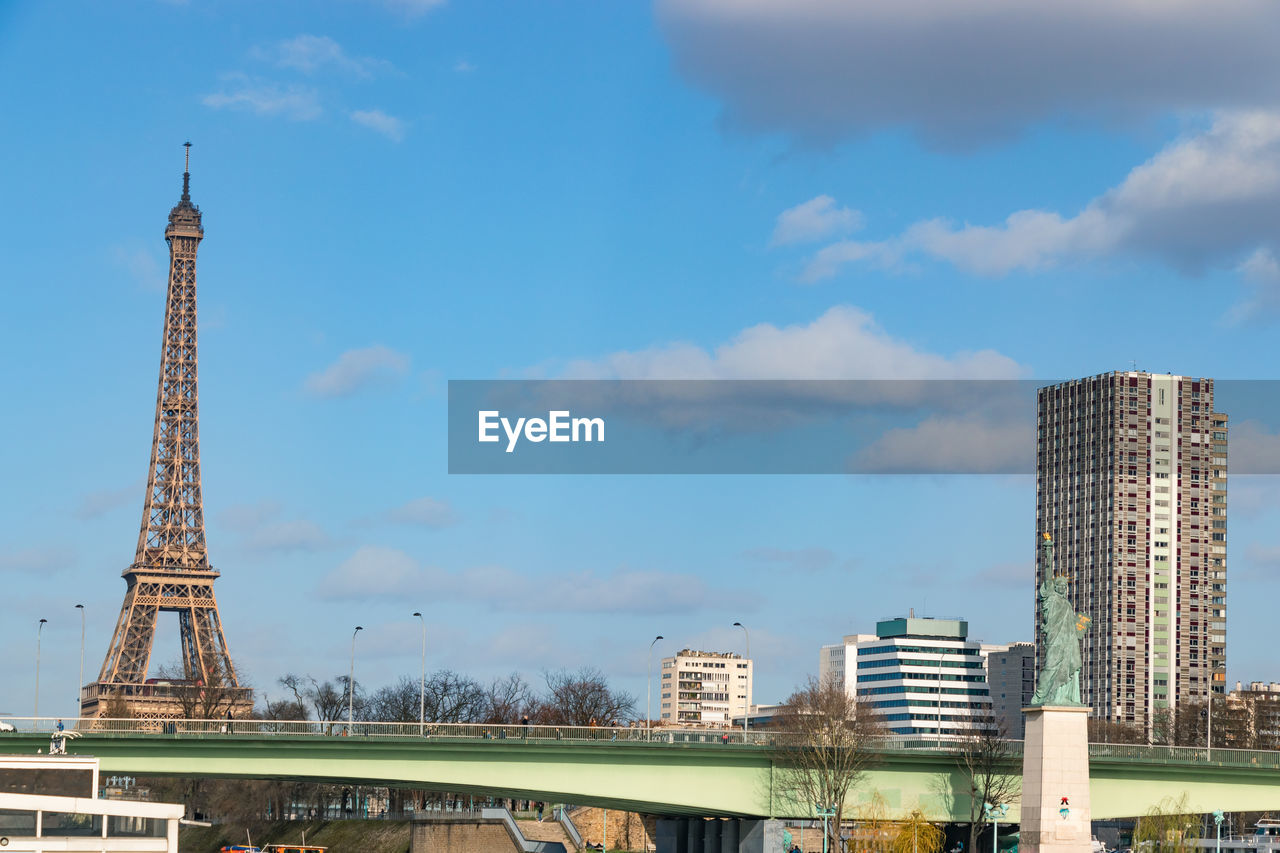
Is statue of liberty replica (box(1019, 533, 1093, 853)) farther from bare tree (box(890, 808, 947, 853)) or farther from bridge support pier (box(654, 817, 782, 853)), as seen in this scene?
bridge support pier (box(654, 817, 782, 853))

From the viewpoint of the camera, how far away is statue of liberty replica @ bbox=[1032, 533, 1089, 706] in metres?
74.8

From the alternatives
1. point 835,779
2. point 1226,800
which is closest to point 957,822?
point 835,779

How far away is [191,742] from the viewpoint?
256 ft

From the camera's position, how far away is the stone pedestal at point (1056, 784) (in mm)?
72188

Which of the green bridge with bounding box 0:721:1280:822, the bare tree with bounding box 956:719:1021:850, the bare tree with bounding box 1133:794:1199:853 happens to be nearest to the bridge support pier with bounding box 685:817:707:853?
the green bridge with bounding box 0:721:1280:822

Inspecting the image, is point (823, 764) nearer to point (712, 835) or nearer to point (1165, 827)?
point (712, 835)

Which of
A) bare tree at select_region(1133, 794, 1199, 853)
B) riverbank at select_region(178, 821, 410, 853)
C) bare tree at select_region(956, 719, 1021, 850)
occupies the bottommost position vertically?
riverbank at select_region(178, 821, 410, 853)

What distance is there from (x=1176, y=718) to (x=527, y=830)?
276 feet

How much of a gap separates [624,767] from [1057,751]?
20.2 meters

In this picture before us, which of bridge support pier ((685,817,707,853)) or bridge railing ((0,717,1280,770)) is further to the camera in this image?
bridge support pier ((685,817,707,853))

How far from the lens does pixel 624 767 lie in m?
82.3

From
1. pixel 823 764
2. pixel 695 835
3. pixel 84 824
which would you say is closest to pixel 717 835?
pixel 695 835

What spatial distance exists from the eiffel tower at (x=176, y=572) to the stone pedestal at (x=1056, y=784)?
7390 centimetres

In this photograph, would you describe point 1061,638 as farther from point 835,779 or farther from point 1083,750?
point 835,779
